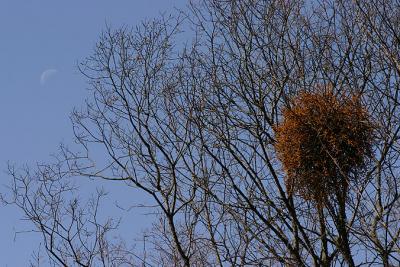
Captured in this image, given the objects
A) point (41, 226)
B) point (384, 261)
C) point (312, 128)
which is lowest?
point (384, 261)

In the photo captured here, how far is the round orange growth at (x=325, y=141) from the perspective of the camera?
5.94 m

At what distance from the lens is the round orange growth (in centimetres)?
594

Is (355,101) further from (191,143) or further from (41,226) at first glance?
(41,226)

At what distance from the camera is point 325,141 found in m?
5.98

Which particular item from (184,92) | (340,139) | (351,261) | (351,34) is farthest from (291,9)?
(351,261)

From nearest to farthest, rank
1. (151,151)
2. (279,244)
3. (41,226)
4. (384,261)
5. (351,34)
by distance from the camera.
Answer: (384,261)
(279,244)
(351,34)
(151,151)
(41,226)

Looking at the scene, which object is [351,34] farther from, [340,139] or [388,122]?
[340,139]

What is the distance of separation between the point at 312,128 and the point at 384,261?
1067 millimetres

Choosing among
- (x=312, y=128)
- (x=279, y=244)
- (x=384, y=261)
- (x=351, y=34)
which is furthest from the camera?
(x=351, y=34)

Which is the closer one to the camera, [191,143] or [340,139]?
[340,139]

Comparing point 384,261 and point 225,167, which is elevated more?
point 225,167

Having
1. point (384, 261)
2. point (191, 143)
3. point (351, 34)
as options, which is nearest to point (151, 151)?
point (191, 143)

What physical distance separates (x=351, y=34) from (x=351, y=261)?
198 cm

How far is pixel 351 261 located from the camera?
19.9 feet
